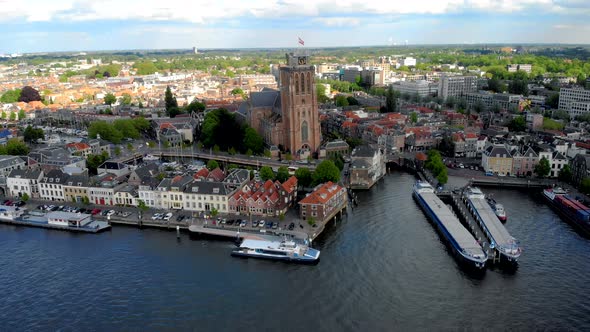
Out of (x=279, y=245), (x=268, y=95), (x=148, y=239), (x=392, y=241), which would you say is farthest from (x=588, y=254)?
(x=268, y=95)

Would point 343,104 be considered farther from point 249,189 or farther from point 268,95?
point 249,189

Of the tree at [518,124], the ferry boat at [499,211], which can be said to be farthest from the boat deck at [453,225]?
the tree at [518,124]

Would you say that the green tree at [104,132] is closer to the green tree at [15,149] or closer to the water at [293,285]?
the green tree at [15,149]

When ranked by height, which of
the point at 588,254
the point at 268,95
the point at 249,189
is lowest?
the point at 588,254

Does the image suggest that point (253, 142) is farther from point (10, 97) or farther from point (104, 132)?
point (10, 97)

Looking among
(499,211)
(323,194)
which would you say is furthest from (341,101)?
(499,211)
